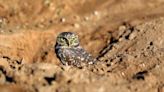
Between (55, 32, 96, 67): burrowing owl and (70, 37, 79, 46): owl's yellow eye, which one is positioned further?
(70, 37, 79, 46): owl's yellow eye

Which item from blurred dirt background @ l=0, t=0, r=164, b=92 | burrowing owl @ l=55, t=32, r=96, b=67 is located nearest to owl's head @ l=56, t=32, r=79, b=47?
burrowing owl @ l=55, t=32, r=96, b=67

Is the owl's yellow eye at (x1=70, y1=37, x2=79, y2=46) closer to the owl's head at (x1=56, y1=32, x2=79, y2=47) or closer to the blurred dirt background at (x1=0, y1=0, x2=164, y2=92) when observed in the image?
the owl's head at (x1=56, y1=32, x2=79, y2=47)

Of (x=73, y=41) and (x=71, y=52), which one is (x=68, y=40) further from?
→ (x=71, y=52)

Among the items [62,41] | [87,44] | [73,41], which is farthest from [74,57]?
[87,44]

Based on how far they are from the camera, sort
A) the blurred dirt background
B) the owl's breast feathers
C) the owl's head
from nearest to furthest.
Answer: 1. the blurred dirt background
2. the owl's breast feathers
3. the owl's head

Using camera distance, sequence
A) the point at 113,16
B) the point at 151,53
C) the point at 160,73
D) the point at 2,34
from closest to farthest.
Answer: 1. the point at 160,73
2. the point at 151,53
3. the point at 2,34
4. the point at 113,16

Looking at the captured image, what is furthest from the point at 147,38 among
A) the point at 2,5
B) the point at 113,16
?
the point at 2,5

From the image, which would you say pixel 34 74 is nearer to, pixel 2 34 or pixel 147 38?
pixel 147 38
